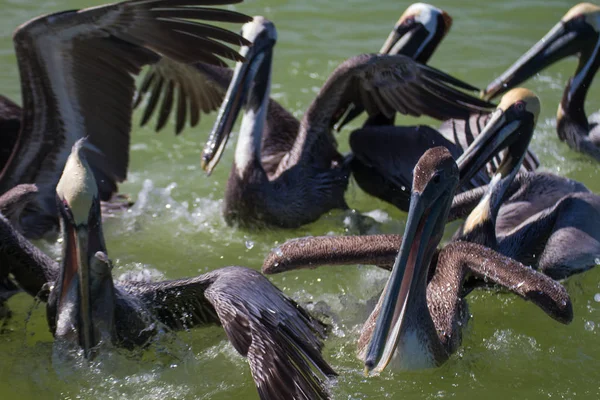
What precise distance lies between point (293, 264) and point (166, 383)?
0.81m

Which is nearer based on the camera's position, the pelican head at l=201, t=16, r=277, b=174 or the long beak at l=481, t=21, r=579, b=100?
the pelican head at l=201, t=16, r=277, b=174

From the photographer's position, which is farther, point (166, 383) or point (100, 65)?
point (100, 65)

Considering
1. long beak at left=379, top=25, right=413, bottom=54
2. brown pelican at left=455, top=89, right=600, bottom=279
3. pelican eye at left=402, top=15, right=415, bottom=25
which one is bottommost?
brown pelican at left=455, top=89, right=600, bottom=279

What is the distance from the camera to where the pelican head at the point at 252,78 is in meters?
6.00

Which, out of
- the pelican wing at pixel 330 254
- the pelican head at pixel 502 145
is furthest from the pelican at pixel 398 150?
the pelican wing at pixel 330 254

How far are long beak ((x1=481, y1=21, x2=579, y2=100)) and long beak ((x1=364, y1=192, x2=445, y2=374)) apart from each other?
2866 mm

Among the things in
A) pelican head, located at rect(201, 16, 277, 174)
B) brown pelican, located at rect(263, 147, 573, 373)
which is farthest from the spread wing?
brown pelican, located at rect(263, 147, 573, 373)

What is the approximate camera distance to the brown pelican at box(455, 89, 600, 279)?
496 cm

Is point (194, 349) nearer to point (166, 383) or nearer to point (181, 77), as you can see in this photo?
point (166, 383)

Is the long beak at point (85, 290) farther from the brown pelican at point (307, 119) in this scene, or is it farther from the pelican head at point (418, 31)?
the pelican head at point (418, 31)

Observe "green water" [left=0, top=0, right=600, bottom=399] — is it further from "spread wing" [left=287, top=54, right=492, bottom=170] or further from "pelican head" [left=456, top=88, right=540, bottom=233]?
"spread wing" [left=287, top=54, right=492, bottom=170]

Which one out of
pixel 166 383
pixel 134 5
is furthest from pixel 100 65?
pixel 166 383

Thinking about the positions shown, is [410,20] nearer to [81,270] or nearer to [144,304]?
[144,304]

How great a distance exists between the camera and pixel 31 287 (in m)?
4.65
